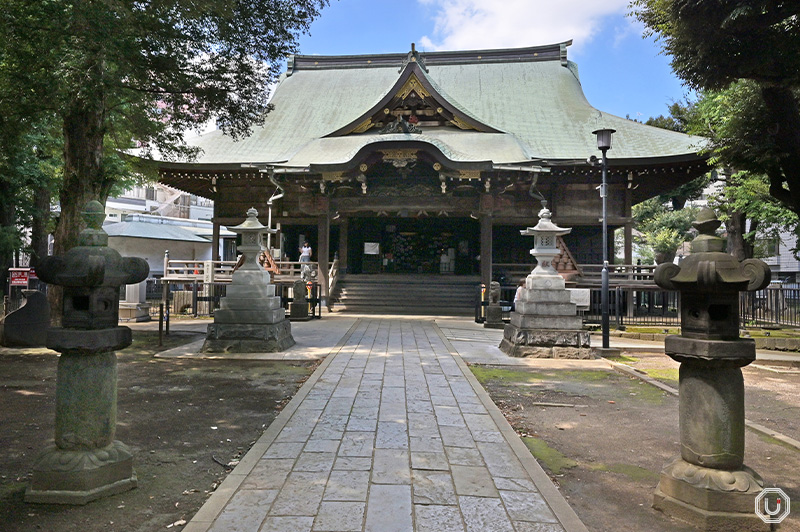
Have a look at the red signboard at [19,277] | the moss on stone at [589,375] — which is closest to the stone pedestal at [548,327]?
the moss on stone at [589,375]

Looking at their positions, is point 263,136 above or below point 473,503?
above

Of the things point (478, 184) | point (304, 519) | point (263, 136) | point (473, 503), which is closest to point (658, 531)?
point (473, 503)

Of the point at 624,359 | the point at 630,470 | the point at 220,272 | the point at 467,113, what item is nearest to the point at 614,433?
the point at 630,470

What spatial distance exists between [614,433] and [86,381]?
Answer: 4630 mm

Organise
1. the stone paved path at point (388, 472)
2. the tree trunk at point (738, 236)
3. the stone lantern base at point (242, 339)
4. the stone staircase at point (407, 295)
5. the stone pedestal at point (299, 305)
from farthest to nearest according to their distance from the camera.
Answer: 1. the tree trunk at point (738, 236)
2. the stone staircase at point (407, 295)
3. the stone pedestal at point (299, 305)
4. the stone lantern base at point (242, 339)
5. the stone paved path at point (388, 472)

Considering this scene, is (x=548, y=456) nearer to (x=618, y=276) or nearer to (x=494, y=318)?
(x=494, y=318)

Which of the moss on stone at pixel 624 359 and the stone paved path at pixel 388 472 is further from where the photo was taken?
the moss on stone at pixel 624 359

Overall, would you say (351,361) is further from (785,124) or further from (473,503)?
(785,124)

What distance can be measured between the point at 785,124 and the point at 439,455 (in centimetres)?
972

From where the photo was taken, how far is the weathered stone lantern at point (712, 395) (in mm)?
2914

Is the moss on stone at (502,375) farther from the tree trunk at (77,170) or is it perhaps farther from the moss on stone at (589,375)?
the tree trunk at (77,170)

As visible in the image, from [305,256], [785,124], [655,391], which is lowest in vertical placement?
[655,391]

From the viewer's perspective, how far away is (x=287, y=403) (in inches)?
214

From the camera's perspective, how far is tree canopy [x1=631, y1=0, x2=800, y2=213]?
25.2ft
